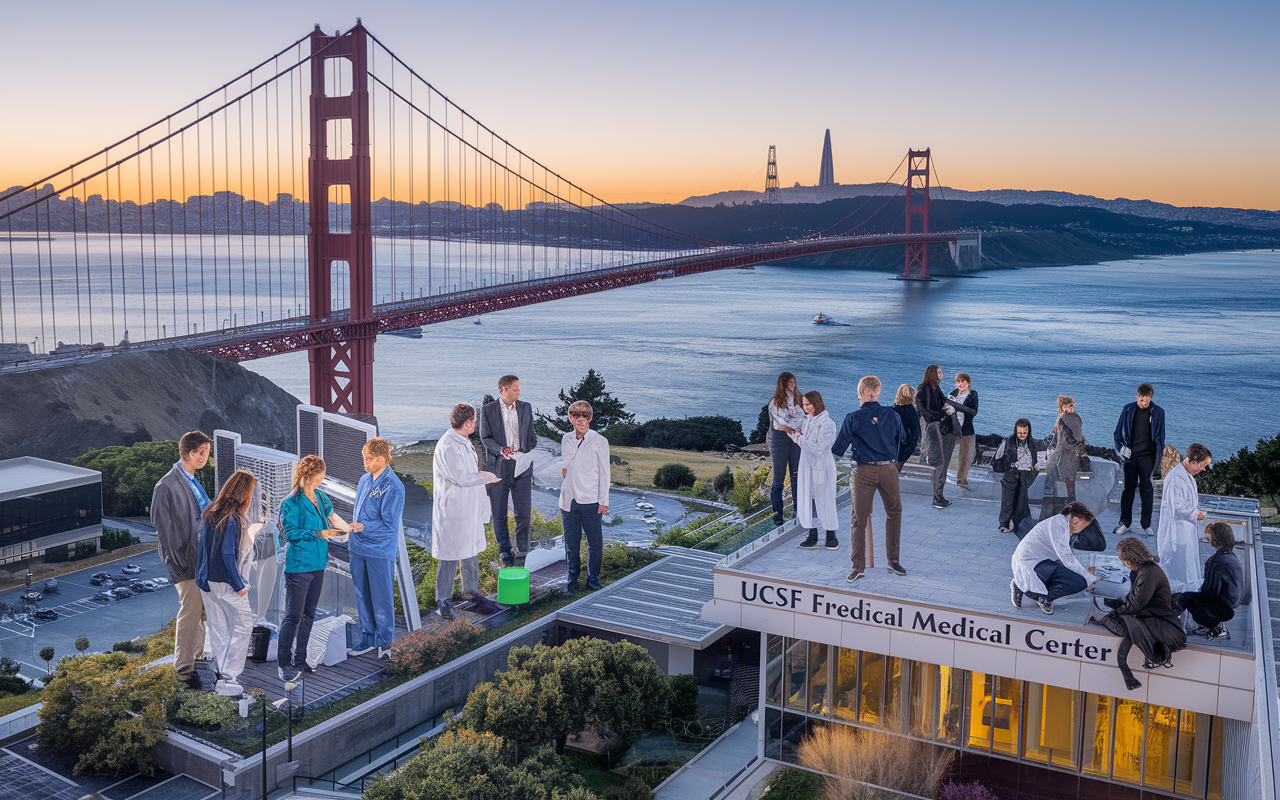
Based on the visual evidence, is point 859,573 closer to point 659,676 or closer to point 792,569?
point 792,569

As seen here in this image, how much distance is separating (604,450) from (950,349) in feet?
284

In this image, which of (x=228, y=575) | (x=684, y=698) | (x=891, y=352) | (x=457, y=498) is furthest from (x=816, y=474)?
(x=891, y=352)

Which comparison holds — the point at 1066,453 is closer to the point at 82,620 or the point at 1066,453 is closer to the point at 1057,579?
the point at 1057,579

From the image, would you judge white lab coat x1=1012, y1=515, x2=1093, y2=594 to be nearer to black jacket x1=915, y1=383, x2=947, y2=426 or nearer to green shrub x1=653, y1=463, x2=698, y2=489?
black jacket x1=915, y1=383, x2=947, y2=426

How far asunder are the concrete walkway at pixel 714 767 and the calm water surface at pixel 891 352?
50.5 metres

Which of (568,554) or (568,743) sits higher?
(568,554)

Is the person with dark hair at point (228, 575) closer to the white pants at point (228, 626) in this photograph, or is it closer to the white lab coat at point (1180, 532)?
the white pants at point (228, 626)

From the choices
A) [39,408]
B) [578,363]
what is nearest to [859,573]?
[39,408]

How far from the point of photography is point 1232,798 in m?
7.94

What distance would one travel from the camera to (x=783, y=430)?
1160 cm

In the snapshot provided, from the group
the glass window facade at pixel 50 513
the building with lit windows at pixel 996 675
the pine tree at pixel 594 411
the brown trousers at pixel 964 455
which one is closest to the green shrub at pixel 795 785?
the building with lit windows at pixel 996 675

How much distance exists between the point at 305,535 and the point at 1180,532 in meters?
7.36

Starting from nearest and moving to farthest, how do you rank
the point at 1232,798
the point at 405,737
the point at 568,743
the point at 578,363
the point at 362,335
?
1. the point at 1232,798
2. the point at 405,737
3. the point at 568,743
4. the point at 362,335
5. the point at 578,363

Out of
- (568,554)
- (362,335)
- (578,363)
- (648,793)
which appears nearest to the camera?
(648,793)
